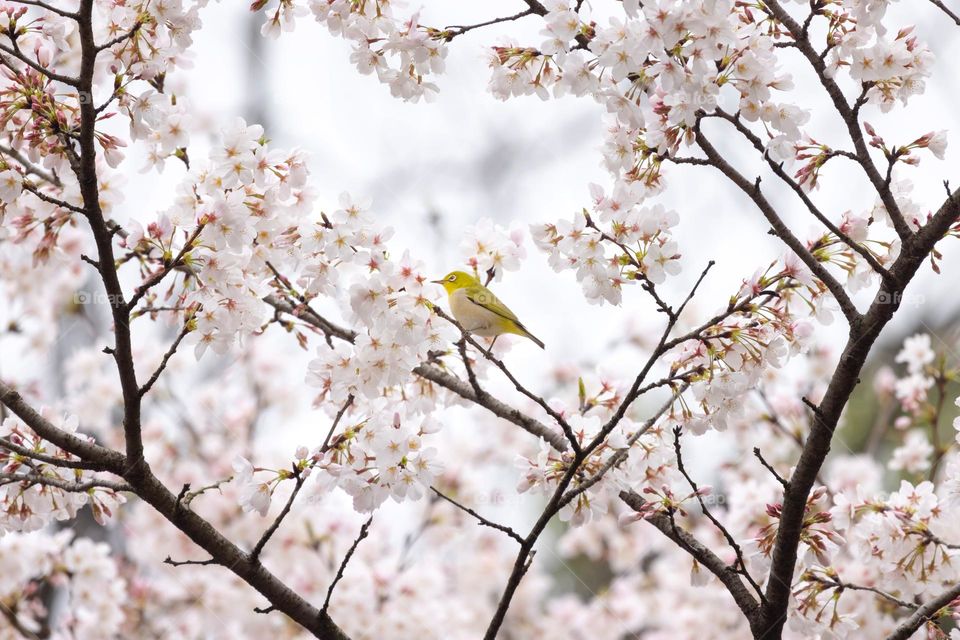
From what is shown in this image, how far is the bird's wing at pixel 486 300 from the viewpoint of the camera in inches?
124

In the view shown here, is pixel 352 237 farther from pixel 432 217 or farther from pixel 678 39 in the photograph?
pixel 432 217

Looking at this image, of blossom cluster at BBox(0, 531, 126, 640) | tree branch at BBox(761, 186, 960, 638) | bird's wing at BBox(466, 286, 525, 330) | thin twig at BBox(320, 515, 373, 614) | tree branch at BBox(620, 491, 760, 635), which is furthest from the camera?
blossom cluster at BBox(0, 531, 126, 640)

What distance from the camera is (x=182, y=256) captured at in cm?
244

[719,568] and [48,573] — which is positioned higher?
[719,568]

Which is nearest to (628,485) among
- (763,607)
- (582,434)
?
(582,434)

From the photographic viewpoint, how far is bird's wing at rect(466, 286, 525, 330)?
315cm

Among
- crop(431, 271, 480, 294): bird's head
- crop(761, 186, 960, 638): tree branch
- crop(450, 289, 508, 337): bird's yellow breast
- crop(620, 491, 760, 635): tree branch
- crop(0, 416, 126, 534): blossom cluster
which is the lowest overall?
crop(0, 416, 126, 534): blossom cluster

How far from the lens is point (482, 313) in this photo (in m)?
3.18

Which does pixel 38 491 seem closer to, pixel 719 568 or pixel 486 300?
pixel 486 300

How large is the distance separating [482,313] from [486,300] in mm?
55

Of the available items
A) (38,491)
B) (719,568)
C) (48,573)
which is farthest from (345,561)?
(48,573)

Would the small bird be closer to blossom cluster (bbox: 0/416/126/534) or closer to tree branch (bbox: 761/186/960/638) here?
tree branch (bbox: 761/186/960/638)

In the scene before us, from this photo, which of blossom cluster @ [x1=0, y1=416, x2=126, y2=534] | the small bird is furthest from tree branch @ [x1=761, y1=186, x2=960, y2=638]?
blossom cluster @ [x1=0, y1=416, x2=126, y2=534]

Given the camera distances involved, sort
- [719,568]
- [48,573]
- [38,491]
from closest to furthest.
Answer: [38,491] → [719,568] → [48,573]
